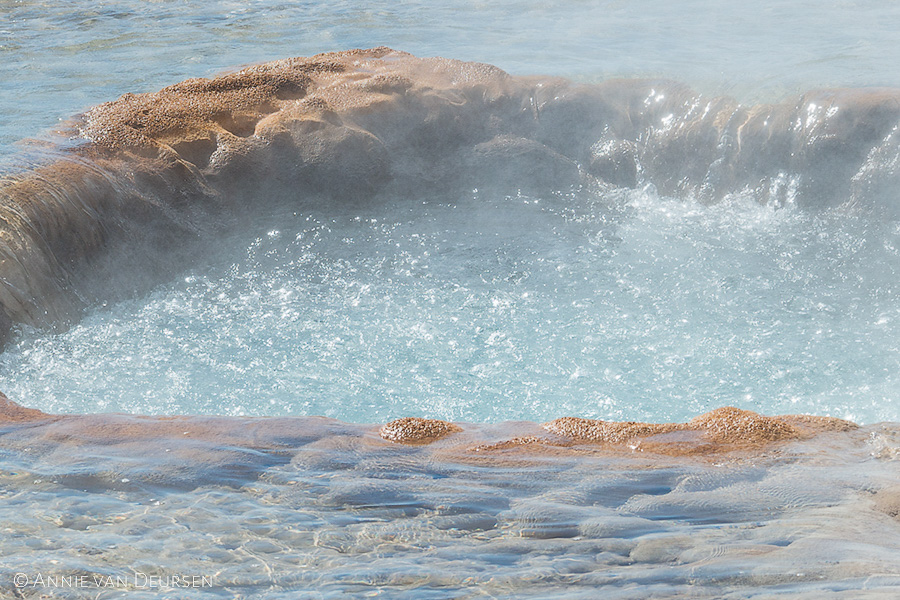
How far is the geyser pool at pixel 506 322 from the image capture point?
3.50 meters

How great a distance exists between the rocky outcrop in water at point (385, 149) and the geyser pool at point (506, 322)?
247 mm

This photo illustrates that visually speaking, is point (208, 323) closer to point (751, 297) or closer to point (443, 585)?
point (443, 585)

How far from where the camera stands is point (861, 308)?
13.4ft

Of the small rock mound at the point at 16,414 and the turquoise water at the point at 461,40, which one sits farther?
the turquoise water at the point at 461,40

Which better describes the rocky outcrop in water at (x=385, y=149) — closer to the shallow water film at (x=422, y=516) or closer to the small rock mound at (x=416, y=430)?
the shallow water film at (x=422, y=516)

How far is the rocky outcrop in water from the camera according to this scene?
461cm

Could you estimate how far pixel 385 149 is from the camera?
554 centimetres

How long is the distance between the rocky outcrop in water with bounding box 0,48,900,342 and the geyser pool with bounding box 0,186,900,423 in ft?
0.81


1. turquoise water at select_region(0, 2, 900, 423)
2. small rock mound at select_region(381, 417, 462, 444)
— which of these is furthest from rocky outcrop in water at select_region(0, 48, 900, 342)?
small rock mound at select_region(381, 417, 462, 444)

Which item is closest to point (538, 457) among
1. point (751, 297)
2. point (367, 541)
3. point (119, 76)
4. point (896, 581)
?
point (367, 541)

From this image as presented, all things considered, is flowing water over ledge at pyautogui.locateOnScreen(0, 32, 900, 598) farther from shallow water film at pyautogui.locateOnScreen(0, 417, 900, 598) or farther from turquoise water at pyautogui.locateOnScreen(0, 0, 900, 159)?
turquoise water at pyautogui.locateOnScreen(0, 0, 900, 159)

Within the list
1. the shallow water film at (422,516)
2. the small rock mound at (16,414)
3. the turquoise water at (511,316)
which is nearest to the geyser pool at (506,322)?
the turquoise water at (511,316)

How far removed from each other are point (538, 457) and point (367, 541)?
65 cm

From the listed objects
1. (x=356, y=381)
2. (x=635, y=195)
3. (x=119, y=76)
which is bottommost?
(x=356, y=381)
